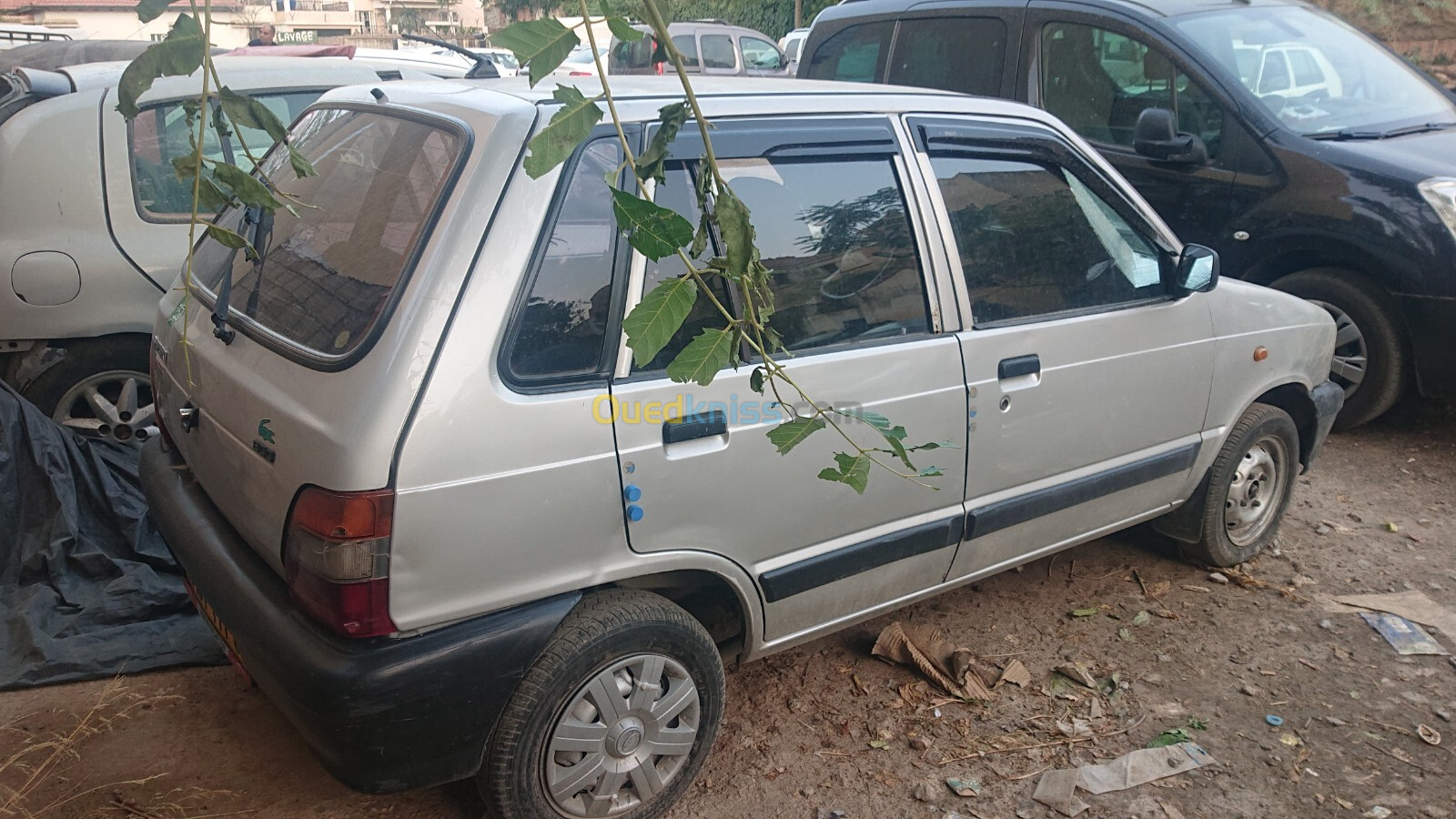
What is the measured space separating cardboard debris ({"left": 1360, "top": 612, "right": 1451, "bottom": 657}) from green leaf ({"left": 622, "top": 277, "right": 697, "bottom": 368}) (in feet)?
10.6

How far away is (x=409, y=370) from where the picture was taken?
2.08 meters

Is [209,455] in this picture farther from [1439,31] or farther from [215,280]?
[1439,31]

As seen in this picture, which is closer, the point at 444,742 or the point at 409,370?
the point at 409,370

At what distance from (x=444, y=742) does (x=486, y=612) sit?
0.29 m

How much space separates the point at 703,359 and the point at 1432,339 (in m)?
4.69

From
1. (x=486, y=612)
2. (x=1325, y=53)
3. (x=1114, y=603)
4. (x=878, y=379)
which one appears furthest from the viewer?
(x=1325, y=53)

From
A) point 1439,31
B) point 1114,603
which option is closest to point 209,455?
point 1114,603

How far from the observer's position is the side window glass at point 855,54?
261 inches

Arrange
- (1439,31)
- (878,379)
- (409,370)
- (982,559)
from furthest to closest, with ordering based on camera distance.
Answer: (1439,31), (982,559), (878,379), (409,370)

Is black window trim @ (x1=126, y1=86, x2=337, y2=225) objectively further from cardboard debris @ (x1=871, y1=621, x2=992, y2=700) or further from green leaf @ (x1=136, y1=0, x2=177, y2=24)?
cardboard debris @ (x1=871, y1=621, x2=992, y2=700)

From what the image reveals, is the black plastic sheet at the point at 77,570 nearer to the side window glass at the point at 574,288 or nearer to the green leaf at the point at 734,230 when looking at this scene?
the side window glass at the point at 574,288

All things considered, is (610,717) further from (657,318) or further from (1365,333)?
(1365,333)

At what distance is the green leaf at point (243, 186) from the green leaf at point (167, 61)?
155 mm

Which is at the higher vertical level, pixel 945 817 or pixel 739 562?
pixel 739 562
